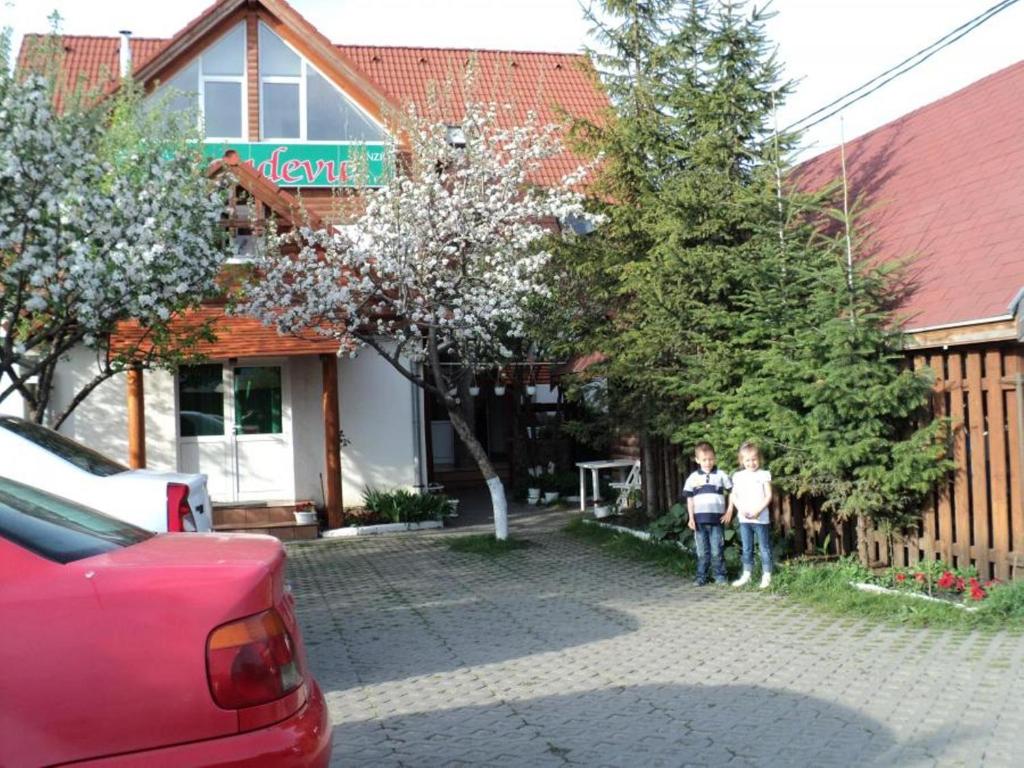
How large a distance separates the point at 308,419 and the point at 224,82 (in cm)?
707

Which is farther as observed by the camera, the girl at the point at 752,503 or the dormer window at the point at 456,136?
the dormer window at the point at 456,136

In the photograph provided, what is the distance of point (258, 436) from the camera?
16469 millimetres

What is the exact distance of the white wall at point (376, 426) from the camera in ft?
55.9

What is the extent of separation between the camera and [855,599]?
923 centimetres

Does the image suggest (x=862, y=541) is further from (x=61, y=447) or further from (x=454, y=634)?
(x=61, y=447)

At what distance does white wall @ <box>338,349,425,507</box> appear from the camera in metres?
17.0

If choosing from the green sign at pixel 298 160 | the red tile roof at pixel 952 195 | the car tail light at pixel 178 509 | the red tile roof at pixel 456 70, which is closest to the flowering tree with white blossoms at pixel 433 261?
the red tile roof at pixel 952 195

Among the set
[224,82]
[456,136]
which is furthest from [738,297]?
[224,82]

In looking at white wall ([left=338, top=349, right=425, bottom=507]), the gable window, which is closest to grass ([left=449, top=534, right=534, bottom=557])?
white wall ([left=338, top=349, right=425, bottom=507])

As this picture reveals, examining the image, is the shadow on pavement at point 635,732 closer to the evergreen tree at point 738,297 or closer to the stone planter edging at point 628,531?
the evergreen tree at point 738,297

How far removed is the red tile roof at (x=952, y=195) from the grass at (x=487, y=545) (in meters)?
5.68

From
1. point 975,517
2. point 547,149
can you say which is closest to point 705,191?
point 547,149

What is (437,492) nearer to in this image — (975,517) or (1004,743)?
(975,517)

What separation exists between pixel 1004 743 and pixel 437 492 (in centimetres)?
1324
